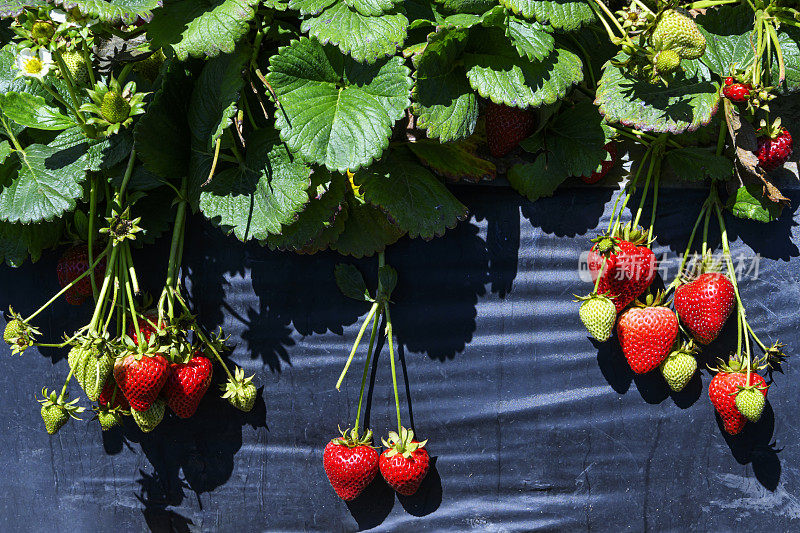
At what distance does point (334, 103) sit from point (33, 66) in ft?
1.47

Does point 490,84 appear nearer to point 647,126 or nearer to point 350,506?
point 647,126

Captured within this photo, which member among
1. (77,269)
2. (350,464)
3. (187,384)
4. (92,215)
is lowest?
(350,464)

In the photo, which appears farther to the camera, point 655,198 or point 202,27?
point 655,198

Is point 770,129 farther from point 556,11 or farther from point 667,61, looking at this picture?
point 556,11

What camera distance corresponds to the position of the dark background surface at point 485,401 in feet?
3.92

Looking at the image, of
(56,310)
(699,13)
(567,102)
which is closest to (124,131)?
(56,310)

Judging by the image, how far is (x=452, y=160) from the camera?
3.76 ft

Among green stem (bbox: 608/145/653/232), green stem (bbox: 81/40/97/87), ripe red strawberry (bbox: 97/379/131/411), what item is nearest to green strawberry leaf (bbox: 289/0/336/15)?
green stem (bbox: 81/40/97/87)

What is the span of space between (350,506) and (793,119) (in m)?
1.05

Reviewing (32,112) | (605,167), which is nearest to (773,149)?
(605,167)

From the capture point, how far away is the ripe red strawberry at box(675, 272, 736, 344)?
1112mm

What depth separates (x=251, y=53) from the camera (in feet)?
3.52

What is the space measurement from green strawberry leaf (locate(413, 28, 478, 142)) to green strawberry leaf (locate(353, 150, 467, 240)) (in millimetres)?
107

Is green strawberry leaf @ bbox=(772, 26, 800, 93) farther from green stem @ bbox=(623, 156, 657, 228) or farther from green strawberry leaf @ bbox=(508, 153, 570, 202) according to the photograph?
green strawberry leaf @ bbox=(508, 153, 570, 202)
